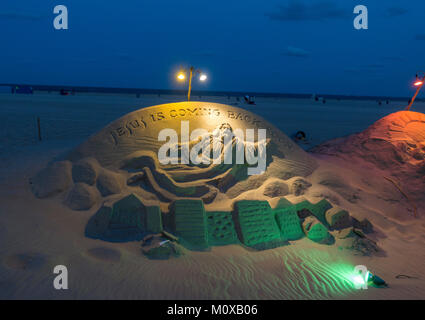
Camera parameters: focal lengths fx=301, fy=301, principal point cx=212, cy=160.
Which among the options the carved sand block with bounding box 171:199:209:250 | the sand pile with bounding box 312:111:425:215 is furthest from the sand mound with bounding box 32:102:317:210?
the sand pile with bounding box 312:111:425:215

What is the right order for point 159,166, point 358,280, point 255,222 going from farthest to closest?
point 159,166 → point 255,222 → point 358,280

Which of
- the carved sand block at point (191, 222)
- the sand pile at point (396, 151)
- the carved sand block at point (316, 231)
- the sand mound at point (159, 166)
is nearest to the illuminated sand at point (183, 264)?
the carved sand block at point (316, 231)

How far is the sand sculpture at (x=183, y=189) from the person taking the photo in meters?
4.48

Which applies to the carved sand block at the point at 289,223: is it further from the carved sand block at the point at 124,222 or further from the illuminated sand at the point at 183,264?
the carved sand block at the point at 124,222

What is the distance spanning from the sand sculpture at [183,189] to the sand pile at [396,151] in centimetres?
163

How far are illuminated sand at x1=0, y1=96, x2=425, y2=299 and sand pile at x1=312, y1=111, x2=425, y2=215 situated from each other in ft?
4.20

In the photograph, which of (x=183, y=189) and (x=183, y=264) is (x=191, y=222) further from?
(x=183, y=189)

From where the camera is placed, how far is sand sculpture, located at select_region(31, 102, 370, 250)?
4480 mm

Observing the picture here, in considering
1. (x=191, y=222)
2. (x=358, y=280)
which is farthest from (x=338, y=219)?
(x=191, y=222)

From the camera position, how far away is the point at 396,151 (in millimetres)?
7246

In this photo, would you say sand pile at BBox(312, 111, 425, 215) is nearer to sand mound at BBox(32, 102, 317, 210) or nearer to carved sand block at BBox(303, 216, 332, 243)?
sand mound at BBox(32, 102, 317, 210)

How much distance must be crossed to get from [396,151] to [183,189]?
535 centimetres
